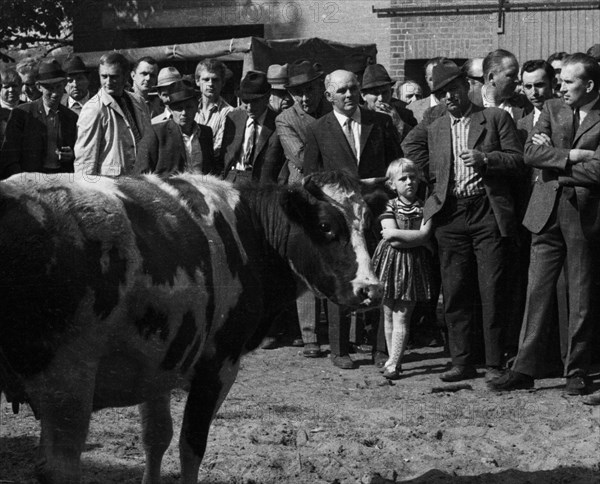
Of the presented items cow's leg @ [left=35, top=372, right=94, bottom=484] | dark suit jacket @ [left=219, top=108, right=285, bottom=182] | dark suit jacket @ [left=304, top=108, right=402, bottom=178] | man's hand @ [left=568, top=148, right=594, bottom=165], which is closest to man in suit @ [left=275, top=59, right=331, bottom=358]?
dark suit jacket @ [left=219, top=108, right=285, bottom=182]

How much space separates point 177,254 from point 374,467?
6.91 feet

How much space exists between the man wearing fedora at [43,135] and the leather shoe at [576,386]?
4928 millimetres

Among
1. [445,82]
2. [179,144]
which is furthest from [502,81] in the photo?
[179,144]

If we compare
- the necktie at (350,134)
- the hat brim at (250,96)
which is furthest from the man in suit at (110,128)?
the necktie at (350,134)

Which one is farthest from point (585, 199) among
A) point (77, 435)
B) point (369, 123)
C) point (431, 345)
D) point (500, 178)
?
point (77, 435)

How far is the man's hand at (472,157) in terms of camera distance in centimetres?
895

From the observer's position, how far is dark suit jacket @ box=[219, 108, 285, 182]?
10500mm

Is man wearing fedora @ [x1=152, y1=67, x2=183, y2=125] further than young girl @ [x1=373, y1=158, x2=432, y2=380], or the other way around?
man wearing fedora @ [x1=152, y1=67, x2=183, y2=125]

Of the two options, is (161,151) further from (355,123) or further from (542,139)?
(542,139)

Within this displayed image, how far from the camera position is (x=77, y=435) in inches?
201

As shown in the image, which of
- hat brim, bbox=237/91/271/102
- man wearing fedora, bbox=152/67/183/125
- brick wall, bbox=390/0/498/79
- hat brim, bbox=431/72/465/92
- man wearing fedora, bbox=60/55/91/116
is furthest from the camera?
brick wall, bbox=390/0/498/79

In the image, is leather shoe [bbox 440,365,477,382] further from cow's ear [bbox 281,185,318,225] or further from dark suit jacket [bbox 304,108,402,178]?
cow's ear [bbox 281,185,318,225]

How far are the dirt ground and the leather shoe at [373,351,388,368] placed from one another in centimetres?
55

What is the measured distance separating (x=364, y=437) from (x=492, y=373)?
82.9 inches
